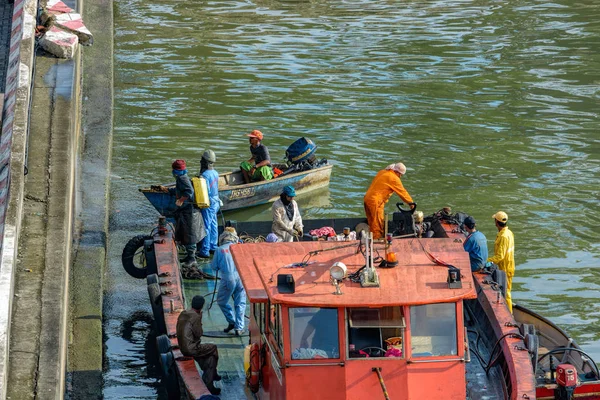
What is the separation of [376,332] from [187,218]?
6.43 m

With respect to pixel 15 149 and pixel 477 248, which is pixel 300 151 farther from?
pixel 15 149

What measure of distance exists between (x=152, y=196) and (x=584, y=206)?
9.09 metres

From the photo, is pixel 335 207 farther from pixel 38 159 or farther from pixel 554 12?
pixel 554 12

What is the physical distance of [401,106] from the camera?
29.2 metres

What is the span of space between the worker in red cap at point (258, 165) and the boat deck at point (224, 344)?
454 cm

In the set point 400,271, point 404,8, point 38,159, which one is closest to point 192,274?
point 38,159

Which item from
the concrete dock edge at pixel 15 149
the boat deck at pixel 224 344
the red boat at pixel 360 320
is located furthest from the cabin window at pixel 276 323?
the concrete dock edge at pixel 15 149

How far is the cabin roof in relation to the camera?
10.2 meters

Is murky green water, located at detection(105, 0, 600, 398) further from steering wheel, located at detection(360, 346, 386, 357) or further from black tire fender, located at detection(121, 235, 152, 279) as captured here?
steering wheel, located at detection(360, 346, 386, 357)

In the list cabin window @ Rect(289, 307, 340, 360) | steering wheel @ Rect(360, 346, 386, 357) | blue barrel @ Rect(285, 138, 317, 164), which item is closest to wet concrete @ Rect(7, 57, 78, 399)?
cabin window @ Rect(289, 307, 340, 360)

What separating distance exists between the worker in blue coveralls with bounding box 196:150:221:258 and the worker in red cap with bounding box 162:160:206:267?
1.18 ft

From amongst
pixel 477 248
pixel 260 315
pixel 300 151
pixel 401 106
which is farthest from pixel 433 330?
pixel 401 106

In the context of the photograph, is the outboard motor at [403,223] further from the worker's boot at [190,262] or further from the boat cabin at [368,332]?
the boat cabin at [368,332]

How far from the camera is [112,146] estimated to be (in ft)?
85.8
